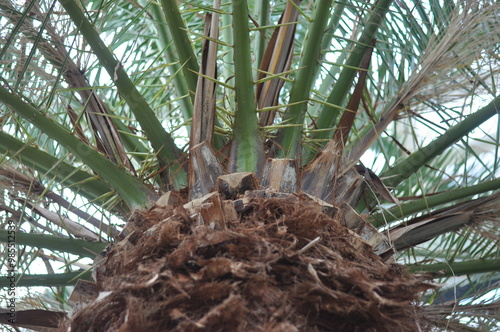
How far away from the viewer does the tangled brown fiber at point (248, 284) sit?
79 centimetres

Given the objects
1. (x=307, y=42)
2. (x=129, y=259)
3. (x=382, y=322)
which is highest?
(x=307, y=42)

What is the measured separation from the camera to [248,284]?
0.81 m

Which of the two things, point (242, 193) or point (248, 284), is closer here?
point (248, 284)

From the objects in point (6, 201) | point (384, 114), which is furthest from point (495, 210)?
point (6, 201)

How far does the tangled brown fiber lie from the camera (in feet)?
2.59

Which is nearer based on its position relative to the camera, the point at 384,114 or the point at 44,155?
the point at 44,155

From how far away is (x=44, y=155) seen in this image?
4.06 ft

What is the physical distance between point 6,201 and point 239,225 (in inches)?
32.8

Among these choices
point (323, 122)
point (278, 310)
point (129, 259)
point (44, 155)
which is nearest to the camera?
point (278, 310)

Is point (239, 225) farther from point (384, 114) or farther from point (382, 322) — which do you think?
point (384, 114)

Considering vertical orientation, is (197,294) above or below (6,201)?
below

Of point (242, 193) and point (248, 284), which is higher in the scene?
point (242, 193)

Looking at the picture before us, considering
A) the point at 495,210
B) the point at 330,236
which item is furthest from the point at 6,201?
the point at 495,210

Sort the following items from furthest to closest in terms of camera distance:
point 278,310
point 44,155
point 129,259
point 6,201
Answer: point 6,201 < point 44,155 < point 129,259 < point 278,310
